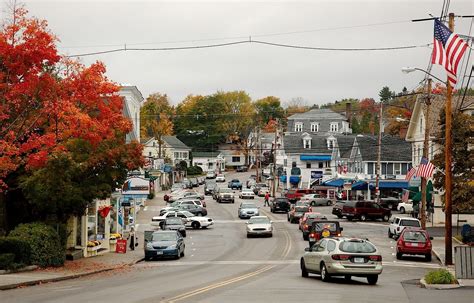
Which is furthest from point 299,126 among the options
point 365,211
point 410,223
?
point 410,223

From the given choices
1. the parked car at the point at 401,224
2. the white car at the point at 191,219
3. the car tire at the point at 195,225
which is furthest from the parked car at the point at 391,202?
the parked car at the point at 401,224

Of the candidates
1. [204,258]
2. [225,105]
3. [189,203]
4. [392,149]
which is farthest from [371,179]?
[225,105]

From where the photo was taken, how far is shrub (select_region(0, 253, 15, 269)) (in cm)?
2783

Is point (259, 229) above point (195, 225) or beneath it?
above

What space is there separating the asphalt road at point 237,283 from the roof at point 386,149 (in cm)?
3838

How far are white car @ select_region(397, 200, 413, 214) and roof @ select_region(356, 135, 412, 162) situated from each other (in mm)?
11498

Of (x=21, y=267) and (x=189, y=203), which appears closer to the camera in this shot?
(x=21, y=267)

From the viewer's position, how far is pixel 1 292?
2322cm

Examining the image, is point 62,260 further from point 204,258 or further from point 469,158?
point 469,158

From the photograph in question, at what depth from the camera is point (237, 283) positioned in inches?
972

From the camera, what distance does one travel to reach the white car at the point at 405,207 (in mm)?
70312

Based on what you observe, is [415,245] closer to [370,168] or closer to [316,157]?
[370,168]

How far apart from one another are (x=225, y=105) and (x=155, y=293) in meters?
139

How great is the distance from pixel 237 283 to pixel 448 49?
37.8 feet
